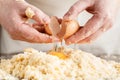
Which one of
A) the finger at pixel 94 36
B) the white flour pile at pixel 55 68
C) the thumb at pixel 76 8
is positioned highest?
the thumb at pixel 76 8

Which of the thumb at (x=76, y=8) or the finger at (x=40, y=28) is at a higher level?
the thumb at (x=76, y=8)

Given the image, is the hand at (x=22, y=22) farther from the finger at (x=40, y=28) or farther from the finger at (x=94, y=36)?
the finger at (x=94, y=36)

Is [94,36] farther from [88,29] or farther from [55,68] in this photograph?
[55,68]

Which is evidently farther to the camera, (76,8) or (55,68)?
(76,8)

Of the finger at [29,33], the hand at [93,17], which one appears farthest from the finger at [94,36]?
the finger at [29,33]

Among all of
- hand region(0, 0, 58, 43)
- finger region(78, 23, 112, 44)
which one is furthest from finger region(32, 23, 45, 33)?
finger region(78, 23, 112, 44)

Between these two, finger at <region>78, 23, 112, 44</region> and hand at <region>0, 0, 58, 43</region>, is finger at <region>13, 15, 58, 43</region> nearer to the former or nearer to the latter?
hand at <region>0, 0, 58, 43</region>

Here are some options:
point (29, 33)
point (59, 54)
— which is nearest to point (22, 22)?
point (29, 33)
